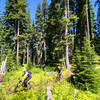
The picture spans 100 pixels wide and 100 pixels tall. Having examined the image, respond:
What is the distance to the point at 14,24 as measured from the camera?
12.3 m

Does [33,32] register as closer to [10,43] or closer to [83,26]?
[10,43]

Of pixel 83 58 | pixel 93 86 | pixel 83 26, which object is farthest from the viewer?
pixel 83 26

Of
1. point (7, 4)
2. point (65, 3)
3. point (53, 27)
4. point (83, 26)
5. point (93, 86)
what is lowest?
point (93, 86)

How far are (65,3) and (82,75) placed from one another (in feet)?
27.8

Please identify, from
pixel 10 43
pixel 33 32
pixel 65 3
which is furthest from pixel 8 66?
pixel 33 32

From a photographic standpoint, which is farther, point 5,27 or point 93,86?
point 5,27

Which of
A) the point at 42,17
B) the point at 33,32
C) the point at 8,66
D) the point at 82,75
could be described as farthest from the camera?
the point at 33,32

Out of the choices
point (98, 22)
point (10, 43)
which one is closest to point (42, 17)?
point (10, 43)

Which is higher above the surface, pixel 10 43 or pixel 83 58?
pixel 10 43

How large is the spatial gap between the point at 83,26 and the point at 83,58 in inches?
407

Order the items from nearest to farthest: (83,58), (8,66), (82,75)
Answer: (82,75) → (83,58) → (8,66)

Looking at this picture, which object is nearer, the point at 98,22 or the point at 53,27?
the point at 53,27

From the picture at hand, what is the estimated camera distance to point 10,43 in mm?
11812

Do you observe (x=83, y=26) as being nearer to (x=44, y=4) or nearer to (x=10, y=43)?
(x=44, y=4)
